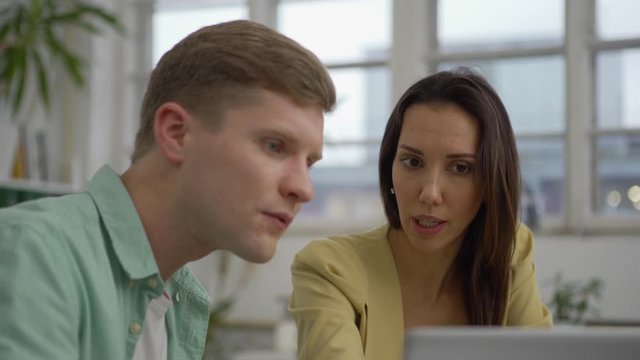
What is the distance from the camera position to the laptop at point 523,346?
26.9 inches

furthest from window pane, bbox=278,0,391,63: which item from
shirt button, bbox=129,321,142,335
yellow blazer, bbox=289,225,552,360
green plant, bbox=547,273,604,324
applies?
shirt button, bbox=129,321,142,335

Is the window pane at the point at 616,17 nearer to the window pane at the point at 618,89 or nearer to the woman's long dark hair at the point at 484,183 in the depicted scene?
the window pane at the point at 618,89

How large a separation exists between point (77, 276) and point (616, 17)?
407 centimetres

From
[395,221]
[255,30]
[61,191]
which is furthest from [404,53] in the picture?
[255,30]

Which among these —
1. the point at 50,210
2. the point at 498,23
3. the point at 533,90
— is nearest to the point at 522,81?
the point at 533,90

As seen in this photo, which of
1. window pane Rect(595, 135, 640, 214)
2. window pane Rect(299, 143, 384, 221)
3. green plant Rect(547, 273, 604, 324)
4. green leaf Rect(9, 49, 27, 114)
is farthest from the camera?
window pane Rect(299, 143, 384, 221)

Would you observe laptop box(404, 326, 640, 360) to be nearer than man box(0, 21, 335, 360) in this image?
Yes

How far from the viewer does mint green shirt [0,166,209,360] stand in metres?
0.89

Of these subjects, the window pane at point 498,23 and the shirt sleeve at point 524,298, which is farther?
the window pane at point 498,23

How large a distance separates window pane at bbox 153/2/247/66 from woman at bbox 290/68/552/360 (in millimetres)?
3811

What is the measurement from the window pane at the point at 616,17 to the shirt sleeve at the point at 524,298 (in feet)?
9.92

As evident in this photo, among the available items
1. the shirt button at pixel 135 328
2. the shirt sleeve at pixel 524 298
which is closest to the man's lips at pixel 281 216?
the shirt button at pixel 135 328

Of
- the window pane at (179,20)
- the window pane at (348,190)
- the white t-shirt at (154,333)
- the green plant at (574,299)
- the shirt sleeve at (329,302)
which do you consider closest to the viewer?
the white t-shirt at (154,333)

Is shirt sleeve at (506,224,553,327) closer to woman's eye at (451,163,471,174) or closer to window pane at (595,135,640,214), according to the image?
woman's eye at (451,163,471,174)
